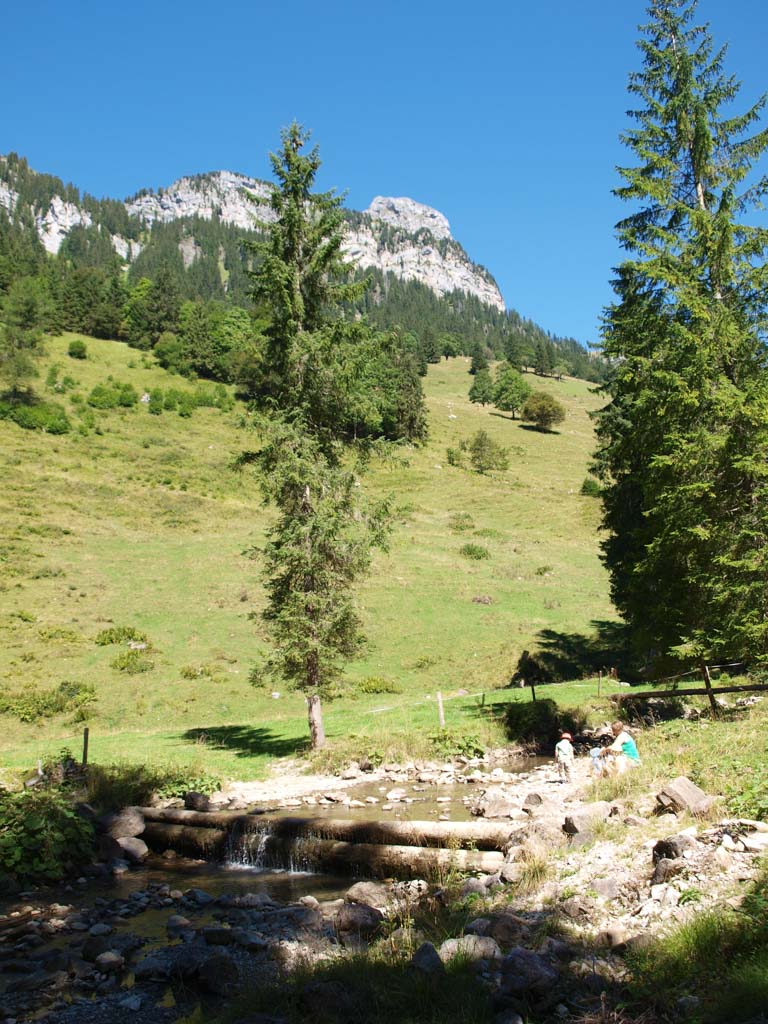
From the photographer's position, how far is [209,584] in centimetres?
4606

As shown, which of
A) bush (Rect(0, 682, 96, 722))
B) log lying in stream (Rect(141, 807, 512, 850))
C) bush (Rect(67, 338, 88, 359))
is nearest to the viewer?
log lying in stream (Rect(141, 807, 512, 850))

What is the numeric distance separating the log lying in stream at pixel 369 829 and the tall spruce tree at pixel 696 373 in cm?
892

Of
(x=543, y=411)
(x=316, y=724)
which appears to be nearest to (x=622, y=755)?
(x=316, y=724)

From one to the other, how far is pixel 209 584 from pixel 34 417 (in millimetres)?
42595

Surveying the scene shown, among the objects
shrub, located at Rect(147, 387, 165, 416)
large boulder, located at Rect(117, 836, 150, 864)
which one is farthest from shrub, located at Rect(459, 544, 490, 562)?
shrub, located at Rect(147, 387, 165, 416)

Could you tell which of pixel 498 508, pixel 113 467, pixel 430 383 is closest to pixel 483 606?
pixel 498 508

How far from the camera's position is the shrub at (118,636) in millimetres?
35609

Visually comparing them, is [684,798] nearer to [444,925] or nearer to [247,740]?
[444,925]

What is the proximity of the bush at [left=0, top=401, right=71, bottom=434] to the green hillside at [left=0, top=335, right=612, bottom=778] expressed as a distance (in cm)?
129

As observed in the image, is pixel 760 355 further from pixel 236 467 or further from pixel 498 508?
pixel 498 508

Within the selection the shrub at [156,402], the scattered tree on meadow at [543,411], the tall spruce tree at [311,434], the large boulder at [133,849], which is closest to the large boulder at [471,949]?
the large boulder at [133,849]

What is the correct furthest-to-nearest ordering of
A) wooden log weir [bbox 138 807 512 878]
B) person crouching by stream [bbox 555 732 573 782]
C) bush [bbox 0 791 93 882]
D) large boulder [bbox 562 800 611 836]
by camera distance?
person crouching by stream [bbox 555 732 573 782] < bush [bbox 0 791 93 882] < wooden log weir [bbox 138 807 512 878] < large boulder [bbox 562 800 611 836]

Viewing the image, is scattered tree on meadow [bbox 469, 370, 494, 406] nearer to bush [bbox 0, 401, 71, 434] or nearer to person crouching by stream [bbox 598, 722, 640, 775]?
bush [bbox 0, 401, 71, 434]

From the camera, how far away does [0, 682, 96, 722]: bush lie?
27000 millimetres
